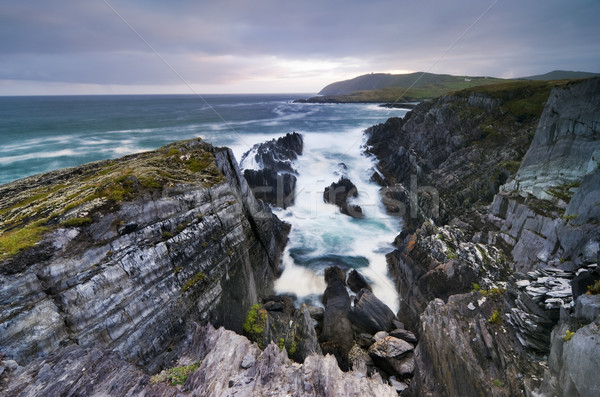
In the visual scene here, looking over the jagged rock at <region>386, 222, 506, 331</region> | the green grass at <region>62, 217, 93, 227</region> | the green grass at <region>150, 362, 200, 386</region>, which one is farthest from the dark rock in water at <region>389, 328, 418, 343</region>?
the green grass at <region>62, 217, 93, 227</region>

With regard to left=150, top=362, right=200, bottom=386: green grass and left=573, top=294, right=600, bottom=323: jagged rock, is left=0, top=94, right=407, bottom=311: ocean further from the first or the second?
left=573, top=294, right=600, bottom=323: jagged rock

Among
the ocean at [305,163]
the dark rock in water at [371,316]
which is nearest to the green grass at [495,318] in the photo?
the dark rock in water at [371,316]

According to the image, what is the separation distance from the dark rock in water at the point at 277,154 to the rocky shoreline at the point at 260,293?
27.5m

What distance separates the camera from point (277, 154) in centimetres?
5356

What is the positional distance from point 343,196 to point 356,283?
19.5 metres

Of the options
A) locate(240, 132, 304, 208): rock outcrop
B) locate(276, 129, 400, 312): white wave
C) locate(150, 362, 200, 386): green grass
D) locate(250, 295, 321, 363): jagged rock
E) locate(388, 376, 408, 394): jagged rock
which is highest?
locate(150, 362, 200, 386): green grass

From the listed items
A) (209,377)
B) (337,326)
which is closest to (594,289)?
(209,377)

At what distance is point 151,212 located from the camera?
12523 mm

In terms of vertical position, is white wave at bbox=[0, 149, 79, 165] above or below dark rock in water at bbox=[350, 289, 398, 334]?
above

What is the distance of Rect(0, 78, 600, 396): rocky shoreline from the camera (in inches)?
333

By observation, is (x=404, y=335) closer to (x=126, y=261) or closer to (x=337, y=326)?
(x=337, y=326)

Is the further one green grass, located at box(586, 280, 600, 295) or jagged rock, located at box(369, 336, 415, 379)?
jagged rock, located at box(369, 336, 415, 379)

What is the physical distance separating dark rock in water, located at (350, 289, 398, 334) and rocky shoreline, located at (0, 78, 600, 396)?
0.09 m

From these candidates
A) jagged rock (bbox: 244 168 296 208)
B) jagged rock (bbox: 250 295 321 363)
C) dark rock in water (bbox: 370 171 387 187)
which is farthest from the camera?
dark rock in water (bbox: 370 171 387 187)
